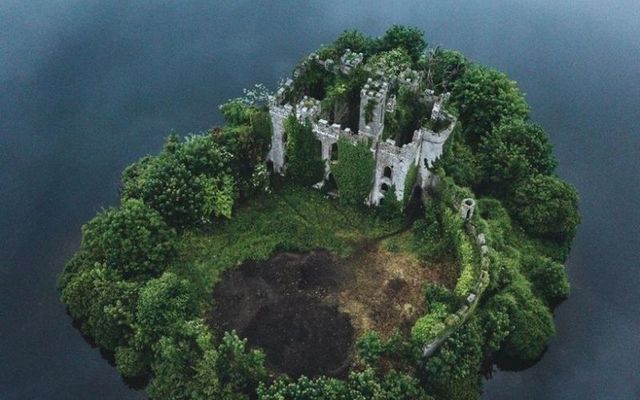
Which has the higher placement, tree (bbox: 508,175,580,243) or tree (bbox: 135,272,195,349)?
tree (bbox: 508,175,580,243)

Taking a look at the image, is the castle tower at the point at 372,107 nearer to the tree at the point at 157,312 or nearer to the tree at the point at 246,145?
the tree at the point at 246,145

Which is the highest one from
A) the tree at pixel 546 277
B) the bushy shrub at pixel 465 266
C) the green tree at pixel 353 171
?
the green tree at pixel 353 171

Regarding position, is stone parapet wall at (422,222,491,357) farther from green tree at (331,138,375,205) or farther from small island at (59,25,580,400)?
green tree at (331,138,375,205)

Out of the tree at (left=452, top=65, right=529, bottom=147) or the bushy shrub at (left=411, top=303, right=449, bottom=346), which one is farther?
the tree at (left=452, top=65, right=529, bottom=147)

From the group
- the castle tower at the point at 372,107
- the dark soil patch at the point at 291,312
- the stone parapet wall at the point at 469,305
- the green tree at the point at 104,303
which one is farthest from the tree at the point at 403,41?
the green tree at the point at 104,303

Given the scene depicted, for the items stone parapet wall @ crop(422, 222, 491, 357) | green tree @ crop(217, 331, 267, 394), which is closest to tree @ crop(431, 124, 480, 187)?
stone parapet wall @ crop(422, 222, 491, 357)

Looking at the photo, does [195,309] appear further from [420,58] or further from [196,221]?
[420,58]
